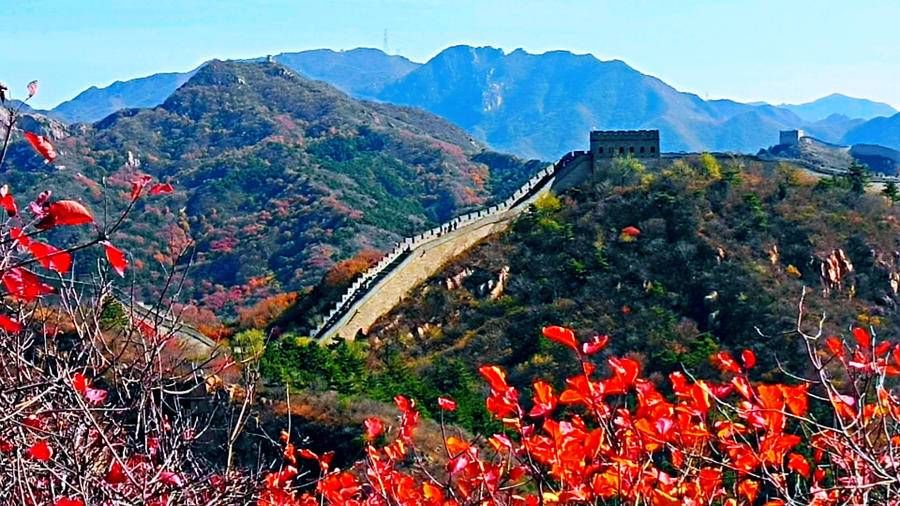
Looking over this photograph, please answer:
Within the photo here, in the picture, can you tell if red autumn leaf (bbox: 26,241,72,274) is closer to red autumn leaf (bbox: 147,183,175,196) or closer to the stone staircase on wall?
red autumn leaf (bbox: 147,183,175,196)

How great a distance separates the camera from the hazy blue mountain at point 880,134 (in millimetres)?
186050

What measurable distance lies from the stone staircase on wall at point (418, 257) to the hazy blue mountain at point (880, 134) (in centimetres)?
17315

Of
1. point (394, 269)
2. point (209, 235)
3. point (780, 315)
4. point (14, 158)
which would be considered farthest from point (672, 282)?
point (14, 158)

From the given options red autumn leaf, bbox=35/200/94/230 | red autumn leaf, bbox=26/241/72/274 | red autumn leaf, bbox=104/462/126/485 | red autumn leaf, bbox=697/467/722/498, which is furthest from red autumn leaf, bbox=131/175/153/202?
red autumn leaf, bbox=697/467/722/498

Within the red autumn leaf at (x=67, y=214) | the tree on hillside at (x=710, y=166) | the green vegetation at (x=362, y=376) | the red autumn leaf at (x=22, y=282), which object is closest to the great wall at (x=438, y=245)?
the tree on hillside at (x=710, y=166)

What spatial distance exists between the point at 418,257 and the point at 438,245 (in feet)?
3.43

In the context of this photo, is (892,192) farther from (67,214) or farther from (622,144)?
(67,214)

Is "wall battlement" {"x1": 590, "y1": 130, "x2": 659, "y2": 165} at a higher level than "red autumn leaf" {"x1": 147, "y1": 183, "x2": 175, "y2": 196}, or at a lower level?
lower

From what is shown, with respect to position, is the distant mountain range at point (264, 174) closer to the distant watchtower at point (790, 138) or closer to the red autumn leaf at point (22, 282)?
the distant watchtower at point (790, 138)

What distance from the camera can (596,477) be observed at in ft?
15.8

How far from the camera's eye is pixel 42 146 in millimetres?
3141

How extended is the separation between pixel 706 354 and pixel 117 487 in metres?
17.5

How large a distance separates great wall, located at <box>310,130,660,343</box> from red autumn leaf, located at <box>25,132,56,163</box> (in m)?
19.6

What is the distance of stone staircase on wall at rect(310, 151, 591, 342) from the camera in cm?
2394
